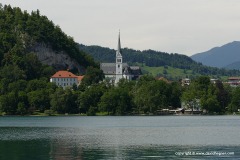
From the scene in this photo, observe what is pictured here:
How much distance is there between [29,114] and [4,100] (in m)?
8.35

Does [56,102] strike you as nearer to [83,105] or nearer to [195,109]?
[83,105]

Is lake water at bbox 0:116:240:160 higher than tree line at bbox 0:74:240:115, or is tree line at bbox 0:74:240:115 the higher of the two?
tree line at bbox 0:74:240:115

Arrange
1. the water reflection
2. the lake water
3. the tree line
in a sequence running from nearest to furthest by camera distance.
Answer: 1. the water reflection
2. the lake water
3. the tree line

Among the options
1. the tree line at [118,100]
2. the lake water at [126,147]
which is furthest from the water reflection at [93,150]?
the tree line at [118,100]

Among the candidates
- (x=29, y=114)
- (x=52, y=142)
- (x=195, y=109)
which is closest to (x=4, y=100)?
(x=29, y=114)

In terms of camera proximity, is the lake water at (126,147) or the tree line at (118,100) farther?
the tree line at (118,100)

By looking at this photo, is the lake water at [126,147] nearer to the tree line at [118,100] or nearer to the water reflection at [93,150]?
the water reflection at [93,150]

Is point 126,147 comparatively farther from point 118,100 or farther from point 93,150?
point 118,100

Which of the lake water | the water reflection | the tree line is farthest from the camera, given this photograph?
the tree line

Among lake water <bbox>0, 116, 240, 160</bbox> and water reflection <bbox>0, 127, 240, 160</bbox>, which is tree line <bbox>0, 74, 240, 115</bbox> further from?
water reflection <bbox>0, 127, 240, 160</bbox>

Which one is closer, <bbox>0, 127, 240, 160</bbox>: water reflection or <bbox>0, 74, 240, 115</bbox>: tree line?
<bbox>0, 127, 240, 160</bbox>: water reflection

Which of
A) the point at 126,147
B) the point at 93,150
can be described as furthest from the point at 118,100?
the point at 93,150

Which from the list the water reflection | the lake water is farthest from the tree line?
the water reflection

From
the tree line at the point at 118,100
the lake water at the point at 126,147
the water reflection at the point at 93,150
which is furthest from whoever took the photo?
the tree line at the point at 118,100
